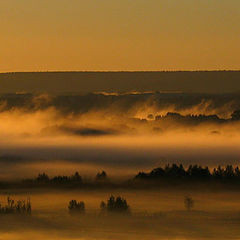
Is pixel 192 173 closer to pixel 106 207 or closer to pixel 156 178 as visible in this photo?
pixel 156 178

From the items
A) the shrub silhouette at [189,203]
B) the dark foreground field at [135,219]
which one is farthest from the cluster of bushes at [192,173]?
the shrub silhouette at [189,203]

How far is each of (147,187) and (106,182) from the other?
201 cm

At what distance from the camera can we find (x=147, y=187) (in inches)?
968

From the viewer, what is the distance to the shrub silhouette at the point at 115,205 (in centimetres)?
1948

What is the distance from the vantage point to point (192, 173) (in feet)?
93.4

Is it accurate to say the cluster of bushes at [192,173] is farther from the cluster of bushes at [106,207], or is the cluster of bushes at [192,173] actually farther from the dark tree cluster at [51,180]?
the cluster of bushes at [106,207]

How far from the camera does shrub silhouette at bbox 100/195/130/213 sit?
19478 millimetres

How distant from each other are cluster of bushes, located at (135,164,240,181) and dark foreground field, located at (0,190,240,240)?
2.07m

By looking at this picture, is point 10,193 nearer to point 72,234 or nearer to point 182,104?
point 72,234

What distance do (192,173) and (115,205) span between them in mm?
7910

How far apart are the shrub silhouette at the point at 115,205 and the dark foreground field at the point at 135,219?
167 millimetres

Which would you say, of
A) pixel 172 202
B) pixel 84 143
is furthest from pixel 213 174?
pixel 84 143

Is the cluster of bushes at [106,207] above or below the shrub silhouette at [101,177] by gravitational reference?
below

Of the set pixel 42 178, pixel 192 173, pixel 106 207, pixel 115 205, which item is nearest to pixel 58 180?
pixel 42 178
